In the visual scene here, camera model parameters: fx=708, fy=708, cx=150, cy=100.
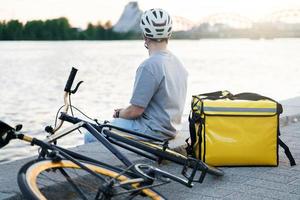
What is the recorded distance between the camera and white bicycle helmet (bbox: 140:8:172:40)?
5723mm

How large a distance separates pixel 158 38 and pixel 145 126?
756mm

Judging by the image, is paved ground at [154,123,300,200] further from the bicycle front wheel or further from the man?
the bicycle front wheel

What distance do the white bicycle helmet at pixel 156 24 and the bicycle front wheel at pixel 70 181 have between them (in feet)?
5.69

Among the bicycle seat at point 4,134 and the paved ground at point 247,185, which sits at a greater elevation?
the bicycle seat at point 4,134

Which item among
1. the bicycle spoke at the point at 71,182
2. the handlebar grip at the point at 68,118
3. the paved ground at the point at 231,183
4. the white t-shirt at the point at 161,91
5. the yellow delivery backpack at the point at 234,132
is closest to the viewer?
the bicycle spoke at the point at 71,182

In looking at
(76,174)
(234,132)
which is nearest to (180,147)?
(234,132)

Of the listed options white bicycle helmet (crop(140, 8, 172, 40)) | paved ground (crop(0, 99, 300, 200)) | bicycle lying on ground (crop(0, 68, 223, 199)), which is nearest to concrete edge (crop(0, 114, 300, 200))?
paved ground (crop(0, 99, 300, 200))

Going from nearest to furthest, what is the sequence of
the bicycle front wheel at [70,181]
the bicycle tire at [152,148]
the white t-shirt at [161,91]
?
the bicycle front wheel at [70,181] < the bicycle tire at [152,148] < the white t-shirt at [161,91]

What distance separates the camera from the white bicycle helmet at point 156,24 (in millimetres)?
5723

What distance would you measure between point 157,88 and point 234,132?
753 mm

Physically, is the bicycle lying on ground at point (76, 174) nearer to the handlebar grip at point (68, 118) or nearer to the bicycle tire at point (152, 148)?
the handlebar grip at point (68, 118)

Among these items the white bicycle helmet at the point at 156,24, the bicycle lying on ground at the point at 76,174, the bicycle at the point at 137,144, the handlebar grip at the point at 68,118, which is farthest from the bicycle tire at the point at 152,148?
the white bicycle helmet at the point at 156,24

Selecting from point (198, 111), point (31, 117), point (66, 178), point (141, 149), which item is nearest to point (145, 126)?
point (198, 111)

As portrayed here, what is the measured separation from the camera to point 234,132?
5930 mm
